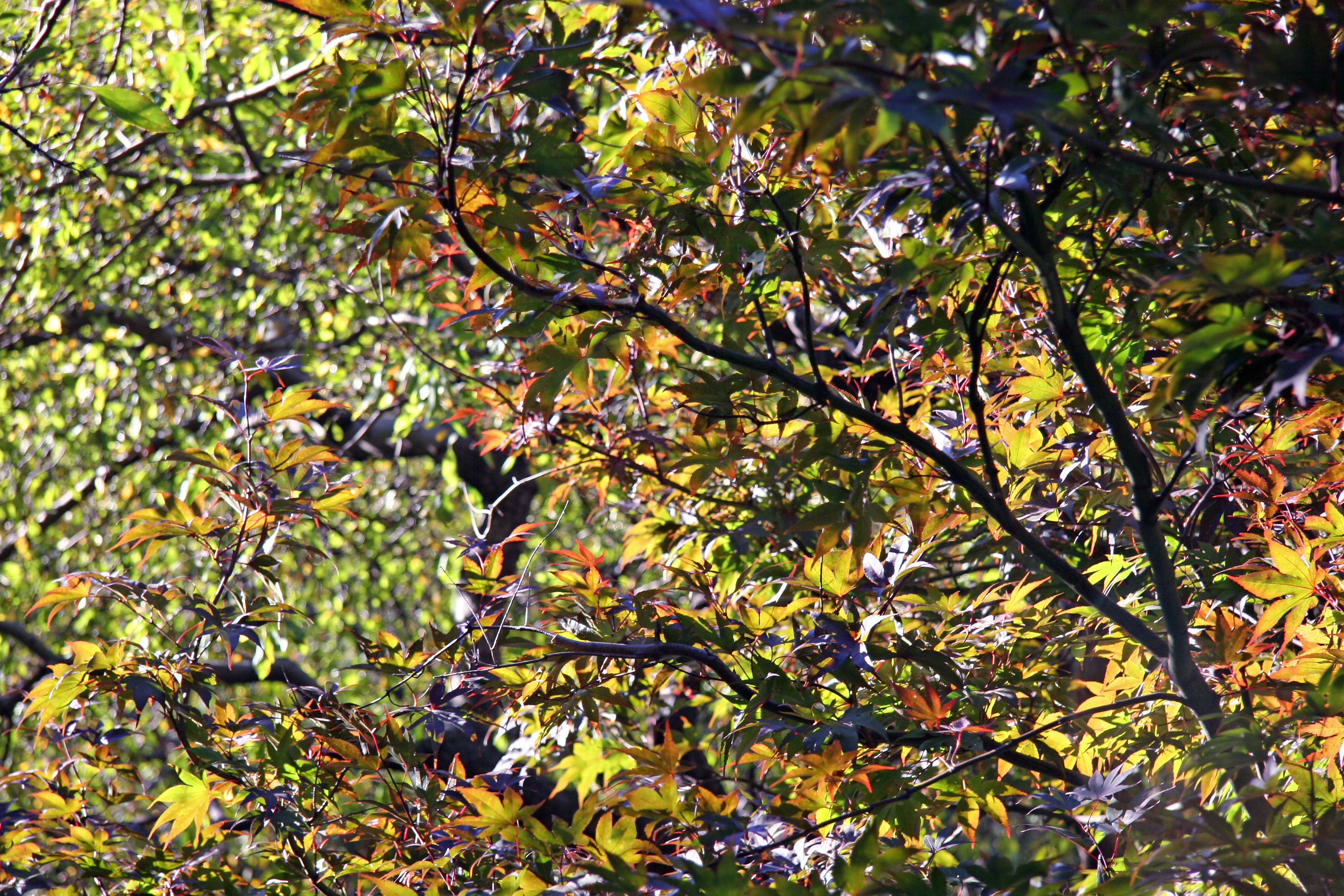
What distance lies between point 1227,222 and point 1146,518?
42 centimetres

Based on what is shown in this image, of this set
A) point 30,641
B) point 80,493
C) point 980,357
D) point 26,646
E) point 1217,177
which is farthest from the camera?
point 80,493

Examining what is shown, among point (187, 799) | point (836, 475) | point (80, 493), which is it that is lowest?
point (187, 799)

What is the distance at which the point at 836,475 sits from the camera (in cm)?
181

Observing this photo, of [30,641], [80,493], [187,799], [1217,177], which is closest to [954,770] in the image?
[1217,177]

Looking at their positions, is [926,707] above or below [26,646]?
below

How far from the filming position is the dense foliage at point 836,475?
0.99 meters

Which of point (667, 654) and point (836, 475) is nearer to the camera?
point (667, 654)

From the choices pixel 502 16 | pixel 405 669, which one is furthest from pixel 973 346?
pixel 405 669

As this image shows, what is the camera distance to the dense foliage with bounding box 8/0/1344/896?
0.99 m

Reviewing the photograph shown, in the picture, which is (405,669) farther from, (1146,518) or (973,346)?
(1146,518)

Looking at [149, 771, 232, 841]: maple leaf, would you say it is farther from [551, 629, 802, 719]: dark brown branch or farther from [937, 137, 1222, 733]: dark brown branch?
[937, 137, 1222, 733]: dark brown branch

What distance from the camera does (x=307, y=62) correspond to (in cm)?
270

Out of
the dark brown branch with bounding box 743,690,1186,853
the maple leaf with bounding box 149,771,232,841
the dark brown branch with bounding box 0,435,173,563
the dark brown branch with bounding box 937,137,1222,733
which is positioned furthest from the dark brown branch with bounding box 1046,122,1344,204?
the dark brown branch with bounding box 0,435,173,563

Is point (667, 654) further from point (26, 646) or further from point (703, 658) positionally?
point (26, 646)
